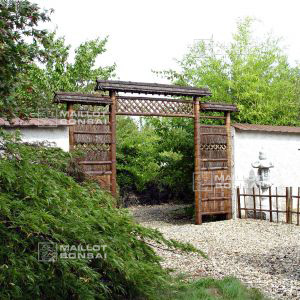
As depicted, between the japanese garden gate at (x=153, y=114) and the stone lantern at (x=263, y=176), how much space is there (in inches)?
29.8

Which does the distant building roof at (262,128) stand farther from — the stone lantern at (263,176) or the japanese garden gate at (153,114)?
the stone lantern at (263,176)

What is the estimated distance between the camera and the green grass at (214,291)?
13.1 ft

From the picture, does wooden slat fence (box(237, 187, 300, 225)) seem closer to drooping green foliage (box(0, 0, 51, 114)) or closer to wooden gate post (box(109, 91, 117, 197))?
wooden gate post (box(109, 91, 117, 197))

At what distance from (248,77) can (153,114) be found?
244 inches

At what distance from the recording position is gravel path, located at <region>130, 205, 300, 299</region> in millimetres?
4881

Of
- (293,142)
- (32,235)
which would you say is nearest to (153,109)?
(293,142)

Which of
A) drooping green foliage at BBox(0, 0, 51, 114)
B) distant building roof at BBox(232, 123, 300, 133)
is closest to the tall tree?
distant building roof at BBox(232, 123, 300, 133)

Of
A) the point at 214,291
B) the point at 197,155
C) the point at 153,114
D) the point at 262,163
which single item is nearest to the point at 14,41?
the point at 214,291

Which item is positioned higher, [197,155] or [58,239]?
[197,155]

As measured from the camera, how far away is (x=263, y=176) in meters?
10.5

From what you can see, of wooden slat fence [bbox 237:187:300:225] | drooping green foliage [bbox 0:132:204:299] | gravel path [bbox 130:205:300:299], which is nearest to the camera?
drooping green foliage [bbox 0:132:204:299]

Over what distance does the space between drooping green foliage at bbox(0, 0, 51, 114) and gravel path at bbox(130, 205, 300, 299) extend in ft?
9.30

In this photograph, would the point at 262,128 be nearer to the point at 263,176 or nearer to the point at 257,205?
the point at 263,176

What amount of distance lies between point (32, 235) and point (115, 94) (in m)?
6.05
